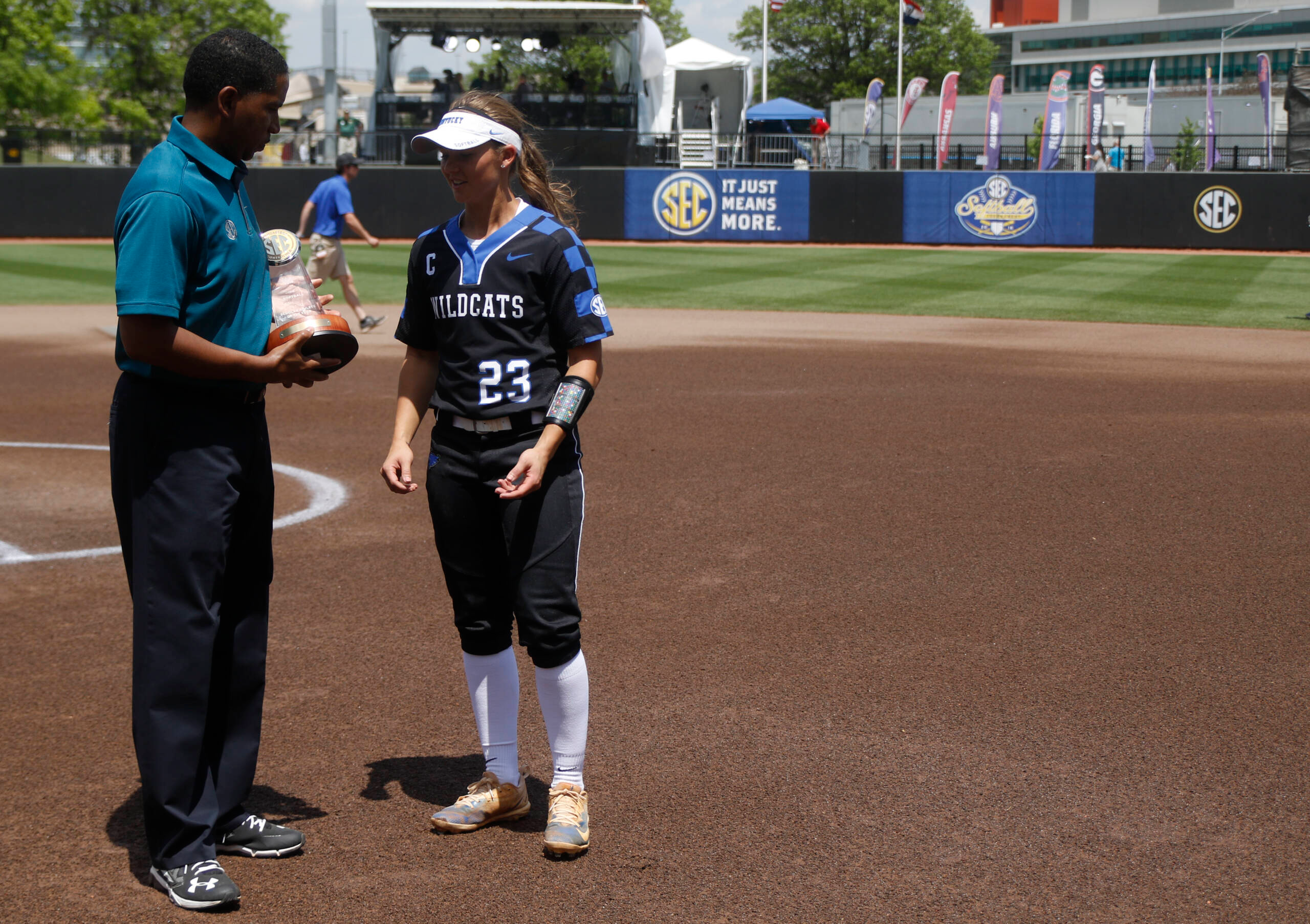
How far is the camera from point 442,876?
3.33 metres

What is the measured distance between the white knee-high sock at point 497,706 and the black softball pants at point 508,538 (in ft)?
0.32

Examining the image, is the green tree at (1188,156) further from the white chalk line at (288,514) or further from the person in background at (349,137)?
the white chalk line at (288,514)

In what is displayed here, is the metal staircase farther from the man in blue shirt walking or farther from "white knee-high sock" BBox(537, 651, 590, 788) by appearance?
Result: "white knee-high sock" BBox(537, 651, 590, 788)

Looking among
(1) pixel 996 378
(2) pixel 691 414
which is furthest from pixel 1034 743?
(1) pixel 996 378

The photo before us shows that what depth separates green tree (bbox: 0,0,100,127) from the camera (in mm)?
50469

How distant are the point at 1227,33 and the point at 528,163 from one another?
346 ft

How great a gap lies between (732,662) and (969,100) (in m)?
66.3

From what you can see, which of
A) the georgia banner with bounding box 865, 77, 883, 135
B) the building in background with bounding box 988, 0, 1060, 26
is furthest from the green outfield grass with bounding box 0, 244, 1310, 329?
the building in background with bounding box 988, 0, 1060, 26

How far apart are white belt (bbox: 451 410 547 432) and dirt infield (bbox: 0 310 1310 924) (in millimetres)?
1165

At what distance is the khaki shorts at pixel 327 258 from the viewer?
1359cm

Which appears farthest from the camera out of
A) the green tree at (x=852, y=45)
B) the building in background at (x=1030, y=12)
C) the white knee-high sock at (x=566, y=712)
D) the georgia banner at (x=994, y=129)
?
the building in background at (x=1030, y=12)

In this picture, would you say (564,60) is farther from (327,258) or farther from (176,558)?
(176,558)

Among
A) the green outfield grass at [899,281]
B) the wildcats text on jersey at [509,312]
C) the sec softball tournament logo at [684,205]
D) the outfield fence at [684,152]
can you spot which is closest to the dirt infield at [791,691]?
the wildcats text on jersey at [509,312]

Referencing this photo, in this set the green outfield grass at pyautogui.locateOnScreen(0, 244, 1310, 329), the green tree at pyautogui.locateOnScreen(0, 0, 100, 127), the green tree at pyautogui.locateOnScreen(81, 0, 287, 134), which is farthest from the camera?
the green tree at pyautogui.locateOnScreen(81, 0, 287, 134)
